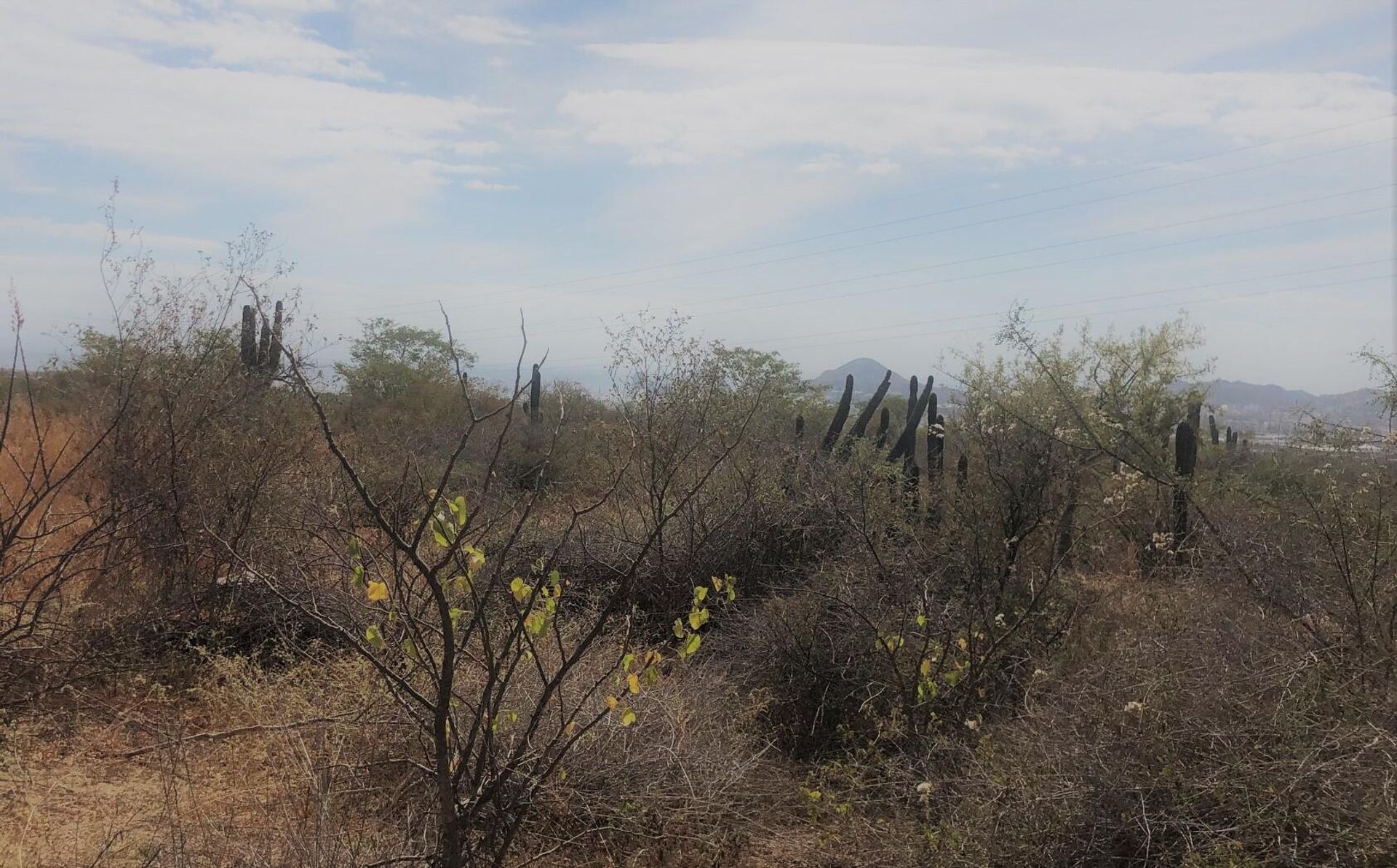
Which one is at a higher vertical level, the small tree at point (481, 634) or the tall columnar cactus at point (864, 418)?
the tall columnar cactus at point (864, 418)

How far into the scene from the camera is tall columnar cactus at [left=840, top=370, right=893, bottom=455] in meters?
9.52

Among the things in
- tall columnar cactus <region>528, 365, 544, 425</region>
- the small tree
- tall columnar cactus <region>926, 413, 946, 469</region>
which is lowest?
the small tree

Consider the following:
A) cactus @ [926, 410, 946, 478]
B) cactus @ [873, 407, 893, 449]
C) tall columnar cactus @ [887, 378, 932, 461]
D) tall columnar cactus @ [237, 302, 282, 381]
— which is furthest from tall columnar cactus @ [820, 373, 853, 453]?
tall columnar cactus @ [237, 302, 282, 381]

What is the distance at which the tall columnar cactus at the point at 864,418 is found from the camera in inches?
375

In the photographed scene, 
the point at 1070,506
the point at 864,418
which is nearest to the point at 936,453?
the point at 864,418

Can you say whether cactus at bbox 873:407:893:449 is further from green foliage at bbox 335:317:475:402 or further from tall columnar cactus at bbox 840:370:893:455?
green foliage at bbox 335:317:475:402

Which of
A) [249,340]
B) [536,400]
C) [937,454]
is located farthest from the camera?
[536,400]

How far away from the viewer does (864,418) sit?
12000 millimetres

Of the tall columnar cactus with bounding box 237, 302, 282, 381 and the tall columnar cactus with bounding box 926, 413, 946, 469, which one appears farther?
the tall columnar cactus with bounding box 926, 413, 946, 469

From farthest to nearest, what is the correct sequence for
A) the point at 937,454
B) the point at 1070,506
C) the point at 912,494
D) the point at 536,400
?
1. the point at 536,400
2. the point at 937,454
3. the point at 912,494
4. the point at 1070,506

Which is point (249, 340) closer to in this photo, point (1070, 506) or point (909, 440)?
point (1070, 506)

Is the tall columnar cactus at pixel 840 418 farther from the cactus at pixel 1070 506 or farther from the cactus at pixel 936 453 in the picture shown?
the cactus at pixel 1070 506

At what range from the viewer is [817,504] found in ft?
25.4

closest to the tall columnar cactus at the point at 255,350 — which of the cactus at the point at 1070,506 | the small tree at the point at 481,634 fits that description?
the small tree at the point at 481,634
